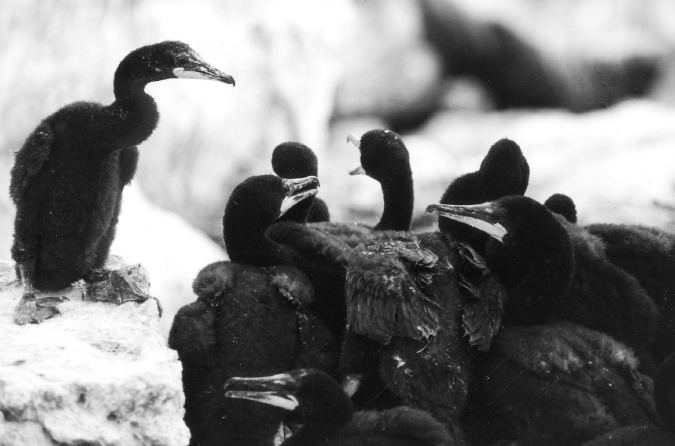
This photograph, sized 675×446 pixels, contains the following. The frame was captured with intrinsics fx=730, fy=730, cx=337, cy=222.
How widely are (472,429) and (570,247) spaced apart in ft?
2.29

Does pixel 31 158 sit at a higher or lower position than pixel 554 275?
higher

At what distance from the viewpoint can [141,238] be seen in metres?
3.80

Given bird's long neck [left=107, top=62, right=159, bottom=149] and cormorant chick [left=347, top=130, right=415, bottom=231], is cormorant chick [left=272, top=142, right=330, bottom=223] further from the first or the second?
bird's long neck [left=107, top=62, right=159, bottom=149]

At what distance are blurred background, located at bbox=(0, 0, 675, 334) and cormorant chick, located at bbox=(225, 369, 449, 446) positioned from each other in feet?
5.75

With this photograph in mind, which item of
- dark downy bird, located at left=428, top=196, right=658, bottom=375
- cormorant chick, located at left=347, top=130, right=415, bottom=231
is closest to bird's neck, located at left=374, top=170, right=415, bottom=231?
cormorant chick, located at left=347, top=130, right=415, bottom=231

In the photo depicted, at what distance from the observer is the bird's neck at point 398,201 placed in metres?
3.09

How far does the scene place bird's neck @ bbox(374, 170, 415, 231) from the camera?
3092mm

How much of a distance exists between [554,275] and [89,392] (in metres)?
1.53

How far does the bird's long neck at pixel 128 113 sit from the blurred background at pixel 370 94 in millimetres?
1259

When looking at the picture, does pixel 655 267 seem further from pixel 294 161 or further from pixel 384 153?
pixel 294 161

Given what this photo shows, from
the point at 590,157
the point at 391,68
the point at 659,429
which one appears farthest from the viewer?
the point at 391,68

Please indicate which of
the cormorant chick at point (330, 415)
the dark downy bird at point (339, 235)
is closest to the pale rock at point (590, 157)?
the dark downy bird at point (339, 235)

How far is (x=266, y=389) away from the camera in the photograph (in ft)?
6.54

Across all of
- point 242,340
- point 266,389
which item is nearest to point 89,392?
point 266,389
